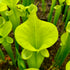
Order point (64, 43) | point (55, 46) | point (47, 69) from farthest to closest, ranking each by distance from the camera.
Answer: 1. point (55, 46)
2. point (47, 69)
3. point (64, 43)

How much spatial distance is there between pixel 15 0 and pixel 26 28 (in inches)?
4.7

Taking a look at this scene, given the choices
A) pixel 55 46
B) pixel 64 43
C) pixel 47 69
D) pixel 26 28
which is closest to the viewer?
pixel 26 28

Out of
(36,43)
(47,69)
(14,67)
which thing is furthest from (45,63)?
(36,43)

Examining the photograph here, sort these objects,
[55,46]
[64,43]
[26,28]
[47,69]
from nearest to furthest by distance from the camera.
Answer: [26,28], [64,43], [47,69], [55,46]

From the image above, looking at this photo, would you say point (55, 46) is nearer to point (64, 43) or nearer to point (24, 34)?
point (64, 43)

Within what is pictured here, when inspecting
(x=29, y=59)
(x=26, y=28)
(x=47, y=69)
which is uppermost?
(x=26, y=28)

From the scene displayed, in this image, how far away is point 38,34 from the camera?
36 centimetres

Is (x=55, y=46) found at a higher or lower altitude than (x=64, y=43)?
lower

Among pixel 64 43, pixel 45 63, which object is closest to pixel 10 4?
pixel 64 43

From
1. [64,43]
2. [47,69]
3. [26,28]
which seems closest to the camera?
[26,28]

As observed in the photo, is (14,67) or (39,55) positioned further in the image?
(14,67)

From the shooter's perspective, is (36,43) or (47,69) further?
(47,69)

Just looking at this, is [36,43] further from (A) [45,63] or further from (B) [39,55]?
(A) [45,63]

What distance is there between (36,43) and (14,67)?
28 cm
